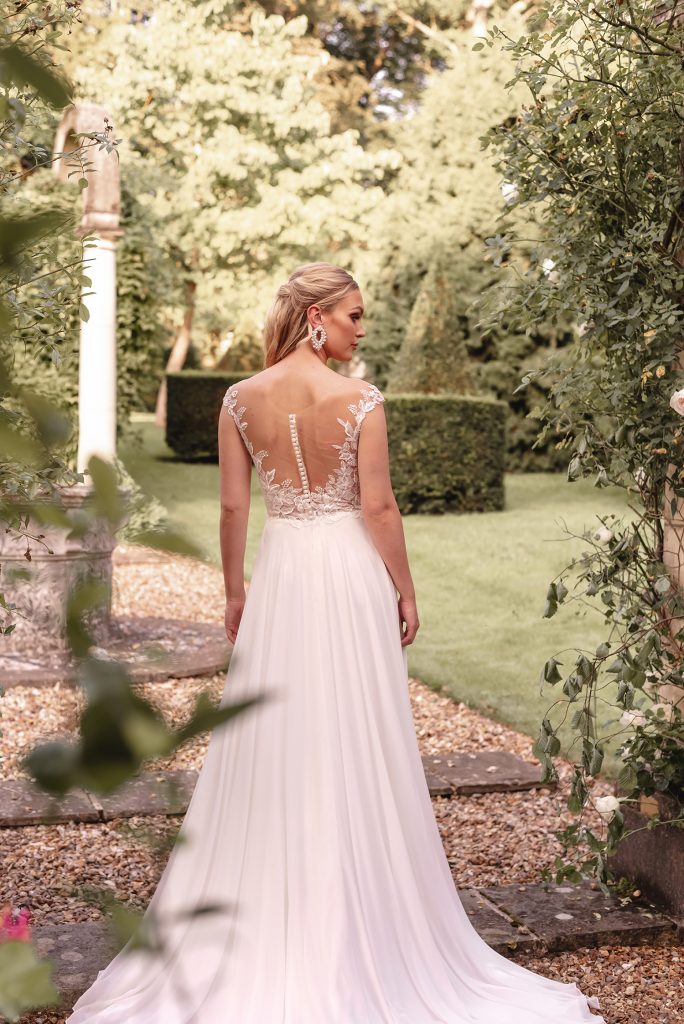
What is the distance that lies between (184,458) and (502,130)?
1606 cm

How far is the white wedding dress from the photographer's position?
9.39 feet

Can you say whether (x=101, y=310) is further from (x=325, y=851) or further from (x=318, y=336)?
(x=325, y=851)

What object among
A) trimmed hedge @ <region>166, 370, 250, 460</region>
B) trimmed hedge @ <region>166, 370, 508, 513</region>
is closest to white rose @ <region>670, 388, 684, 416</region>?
trimmed hedge @ <region>166, 370, 508, 513</region>

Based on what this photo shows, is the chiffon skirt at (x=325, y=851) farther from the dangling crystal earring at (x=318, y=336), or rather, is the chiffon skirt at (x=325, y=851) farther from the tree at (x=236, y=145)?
the tree at (x=236, y=145)

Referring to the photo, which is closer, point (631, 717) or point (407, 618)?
point (407, 618)

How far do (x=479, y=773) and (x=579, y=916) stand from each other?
1.50m

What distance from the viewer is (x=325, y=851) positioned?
297 centimetres

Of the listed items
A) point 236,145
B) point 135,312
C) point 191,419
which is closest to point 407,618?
point 135,312

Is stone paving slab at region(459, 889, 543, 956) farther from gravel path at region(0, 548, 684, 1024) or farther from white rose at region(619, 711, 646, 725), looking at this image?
white rose at region(619, 711, 646, 725)

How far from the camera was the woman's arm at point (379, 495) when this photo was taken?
121 inches

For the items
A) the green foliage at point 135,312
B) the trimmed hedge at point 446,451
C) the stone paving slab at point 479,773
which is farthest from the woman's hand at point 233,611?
the trimmed hedge at point 446,451

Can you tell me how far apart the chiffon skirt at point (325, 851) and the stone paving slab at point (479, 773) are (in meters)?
1.65

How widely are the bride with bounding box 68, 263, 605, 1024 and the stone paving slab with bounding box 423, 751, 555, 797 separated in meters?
1.65

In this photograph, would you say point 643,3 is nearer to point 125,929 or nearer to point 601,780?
point 601,780
